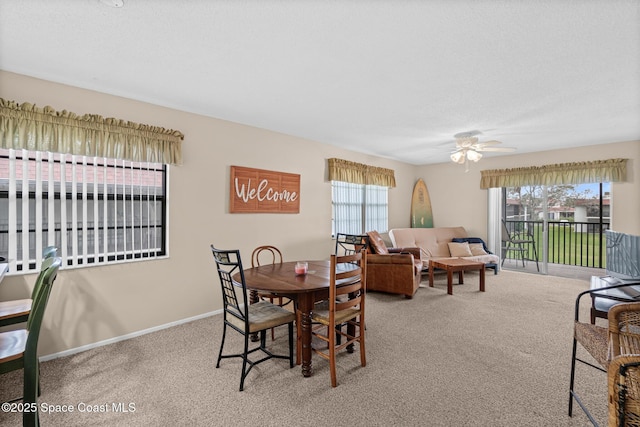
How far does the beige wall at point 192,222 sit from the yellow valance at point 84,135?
12cm

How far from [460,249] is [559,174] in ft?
7.13

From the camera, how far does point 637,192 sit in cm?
466

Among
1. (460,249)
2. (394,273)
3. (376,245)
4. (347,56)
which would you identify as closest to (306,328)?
(347,56)

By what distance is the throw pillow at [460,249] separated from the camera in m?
5.77

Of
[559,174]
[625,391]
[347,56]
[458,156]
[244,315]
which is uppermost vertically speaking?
[347,56]

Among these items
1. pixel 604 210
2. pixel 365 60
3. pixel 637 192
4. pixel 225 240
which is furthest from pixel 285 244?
pixel 604 210

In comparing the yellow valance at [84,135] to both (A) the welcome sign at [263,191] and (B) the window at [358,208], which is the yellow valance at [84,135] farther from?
(B) the window at [358,208]

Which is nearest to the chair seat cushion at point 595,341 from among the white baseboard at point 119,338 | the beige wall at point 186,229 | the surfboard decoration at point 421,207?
the beige wall at point 186,229

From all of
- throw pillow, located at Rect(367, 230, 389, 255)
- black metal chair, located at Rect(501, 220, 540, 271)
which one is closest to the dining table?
throw pillow, located at Rect(367, 230, 389, 255)

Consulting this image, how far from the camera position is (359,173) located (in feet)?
18.0

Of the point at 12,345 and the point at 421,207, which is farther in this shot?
the point at 421,207

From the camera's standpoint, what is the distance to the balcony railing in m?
6.13

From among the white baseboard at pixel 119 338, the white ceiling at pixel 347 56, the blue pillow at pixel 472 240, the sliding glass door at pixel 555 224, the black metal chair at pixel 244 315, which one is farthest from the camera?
the blue pillow at pixel 472 240

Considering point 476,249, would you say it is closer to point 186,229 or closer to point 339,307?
point 339,307
